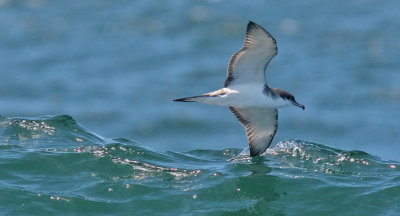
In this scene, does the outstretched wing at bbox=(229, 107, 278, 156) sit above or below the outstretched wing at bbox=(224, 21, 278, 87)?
below

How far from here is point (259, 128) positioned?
43.3 feet

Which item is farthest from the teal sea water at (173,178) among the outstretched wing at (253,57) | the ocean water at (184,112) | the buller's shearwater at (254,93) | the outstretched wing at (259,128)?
the outstretched wing at (253,57)

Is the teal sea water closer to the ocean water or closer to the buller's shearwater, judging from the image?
the ocean water

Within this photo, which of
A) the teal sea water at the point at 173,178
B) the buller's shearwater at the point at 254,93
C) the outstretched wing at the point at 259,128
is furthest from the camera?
the outstretched wing at the point at 259,128

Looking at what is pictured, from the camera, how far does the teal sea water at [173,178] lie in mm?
11586

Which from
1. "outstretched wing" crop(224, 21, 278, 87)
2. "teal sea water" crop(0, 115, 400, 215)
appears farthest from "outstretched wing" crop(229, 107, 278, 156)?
"outstretched wing" crop(224, 21, 278, 87)

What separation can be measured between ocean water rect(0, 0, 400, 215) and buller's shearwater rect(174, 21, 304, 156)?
1.50ft

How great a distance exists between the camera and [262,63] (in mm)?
12195

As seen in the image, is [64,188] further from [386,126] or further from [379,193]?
[386,126]

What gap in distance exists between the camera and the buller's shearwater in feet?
38.7

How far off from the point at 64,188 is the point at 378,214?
4.19 meters

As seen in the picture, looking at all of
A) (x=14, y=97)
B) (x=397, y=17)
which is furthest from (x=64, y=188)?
(x=397, y=17)

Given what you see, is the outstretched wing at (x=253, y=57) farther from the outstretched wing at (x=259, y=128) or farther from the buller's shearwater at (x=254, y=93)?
the outstretched wing at (x=259, y=128)

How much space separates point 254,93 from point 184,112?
7341 mm
